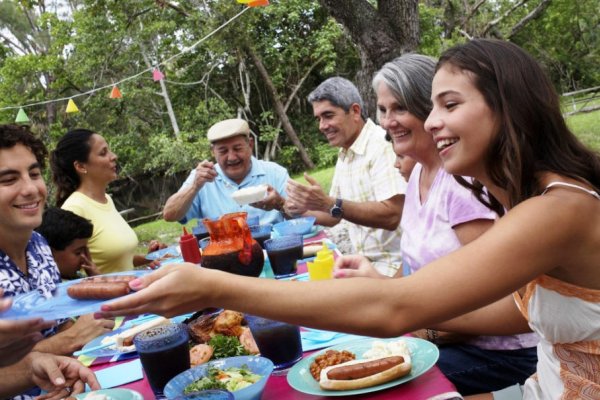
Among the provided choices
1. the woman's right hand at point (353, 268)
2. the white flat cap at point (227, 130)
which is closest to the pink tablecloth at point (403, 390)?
the woman's right hand at point (353, 268)

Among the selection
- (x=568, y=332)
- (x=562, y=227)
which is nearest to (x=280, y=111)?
(x=568, y=332)

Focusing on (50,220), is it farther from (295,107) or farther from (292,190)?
(295,107)

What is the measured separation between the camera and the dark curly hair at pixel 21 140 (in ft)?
8.46

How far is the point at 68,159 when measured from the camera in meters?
4.30

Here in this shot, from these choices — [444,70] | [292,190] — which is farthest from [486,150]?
[292,190]

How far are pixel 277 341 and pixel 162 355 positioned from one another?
0.34 meters

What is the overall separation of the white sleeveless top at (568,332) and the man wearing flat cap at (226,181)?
9.46 ft

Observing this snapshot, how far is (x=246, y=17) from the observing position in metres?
15.9

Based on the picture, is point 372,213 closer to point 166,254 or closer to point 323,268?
point 323,268

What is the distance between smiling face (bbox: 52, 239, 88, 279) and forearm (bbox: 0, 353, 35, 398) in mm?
1534

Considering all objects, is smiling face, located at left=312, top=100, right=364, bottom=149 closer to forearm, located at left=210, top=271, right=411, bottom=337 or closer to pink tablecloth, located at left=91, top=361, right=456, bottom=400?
pink tablecloth, located at left=91, top=361, right=456, bottom=400

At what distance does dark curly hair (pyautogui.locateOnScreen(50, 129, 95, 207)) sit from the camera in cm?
429

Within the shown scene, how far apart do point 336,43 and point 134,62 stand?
6511 mm

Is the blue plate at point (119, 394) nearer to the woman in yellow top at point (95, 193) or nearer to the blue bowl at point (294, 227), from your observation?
the blue bowl at point (294, 227)
